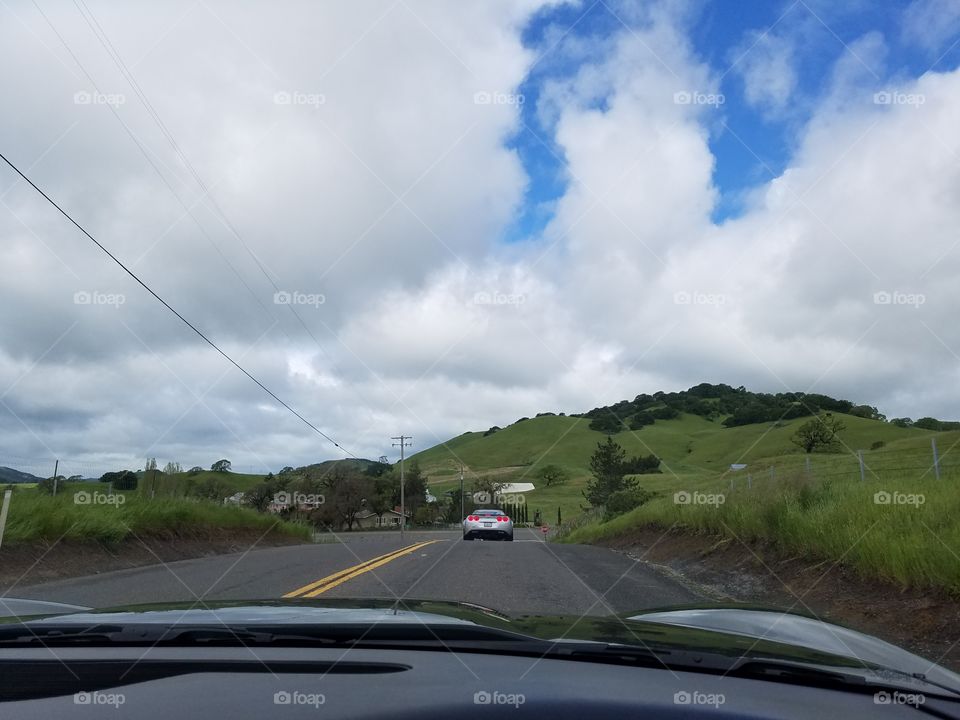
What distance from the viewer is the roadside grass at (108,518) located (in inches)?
505

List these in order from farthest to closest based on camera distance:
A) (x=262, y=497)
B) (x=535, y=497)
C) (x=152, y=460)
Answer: (x=535, y=497) < (x=262, y=497) < (x=152, y=460)

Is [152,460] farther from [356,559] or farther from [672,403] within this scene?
[672,403]

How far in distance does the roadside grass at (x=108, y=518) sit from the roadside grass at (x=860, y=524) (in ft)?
42.2

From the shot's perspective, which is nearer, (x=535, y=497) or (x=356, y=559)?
(x=356, y=559)

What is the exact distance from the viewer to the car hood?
2342 millimetres

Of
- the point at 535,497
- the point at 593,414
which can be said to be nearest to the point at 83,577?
the point at 535,497

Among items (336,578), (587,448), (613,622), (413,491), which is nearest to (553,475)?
(587,448)

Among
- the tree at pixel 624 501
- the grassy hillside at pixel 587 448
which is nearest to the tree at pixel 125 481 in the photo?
the tree at pixel 624 501

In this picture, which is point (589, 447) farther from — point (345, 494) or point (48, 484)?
point (48, 484)

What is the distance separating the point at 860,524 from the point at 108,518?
13.9 m

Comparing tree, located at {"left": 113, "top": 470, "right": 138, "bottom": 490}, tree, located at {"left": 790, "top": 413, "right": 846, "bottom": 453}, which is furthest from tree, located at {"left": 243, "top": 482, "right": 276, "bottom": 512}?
tree, located at {"left": 790, "top": 413, "right": 846, "bottom": 453}

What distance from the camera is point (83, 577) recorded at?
11.7 m

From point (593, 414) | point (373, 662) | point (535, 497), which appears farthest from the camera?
point (593, 414)

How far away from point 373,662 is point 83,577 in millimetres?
11683
